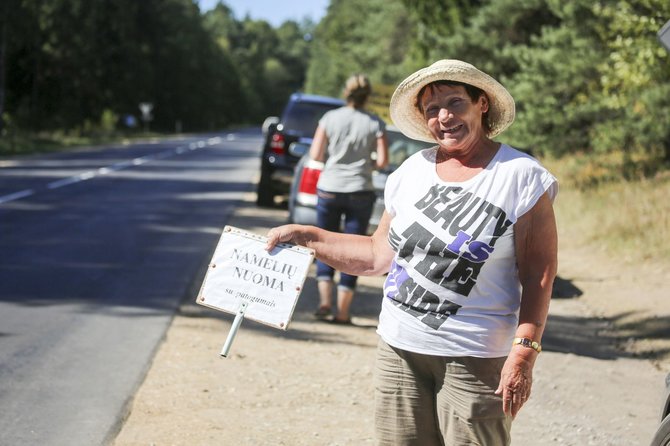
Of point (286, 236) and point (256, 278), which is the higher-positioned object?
point (286, 236)

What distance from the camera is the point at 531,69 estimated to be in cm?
2141

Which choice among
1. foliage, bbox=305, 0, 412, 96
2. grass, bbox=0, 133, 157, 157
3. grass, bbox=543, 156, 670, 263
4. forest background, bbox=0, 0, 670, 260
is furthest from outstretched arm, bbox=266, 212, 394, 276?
grass, bbox=0, 133, 157, 157

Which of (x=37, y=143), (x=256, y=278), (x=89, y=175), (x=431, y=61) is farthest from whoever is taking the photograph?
(x=37, y=143)

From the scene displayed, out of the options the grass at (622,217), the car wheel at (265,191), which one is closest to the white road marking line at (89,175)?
the car wheel at (265,191)

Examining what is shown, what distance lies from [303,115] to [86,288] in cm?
905

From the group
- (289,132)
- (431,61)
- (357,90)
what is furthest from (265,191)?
(357,90)

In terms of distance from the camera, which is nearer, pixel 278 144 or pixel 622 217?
pixel 622 217

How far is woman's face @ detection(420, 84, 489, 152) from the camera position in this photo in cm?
349

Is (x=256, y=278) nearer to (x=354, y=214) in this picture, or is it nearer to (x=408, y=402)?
(x=408, y=402)

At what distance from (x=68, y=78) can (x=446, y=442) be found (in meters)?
69.8

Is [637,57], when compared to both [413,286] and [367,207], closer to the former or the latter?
[367,207]

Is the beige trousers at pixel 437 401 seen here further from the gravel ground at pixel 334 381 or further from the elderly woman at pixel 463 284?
the gravel ground at pixel 334 381

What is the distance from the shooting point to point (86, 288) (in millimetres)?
10438

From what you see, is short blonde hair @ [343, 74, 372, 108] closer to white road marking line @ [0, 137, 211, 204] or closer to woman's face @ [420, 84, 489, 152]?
woman's face @ [420, 84, 489, 152]
